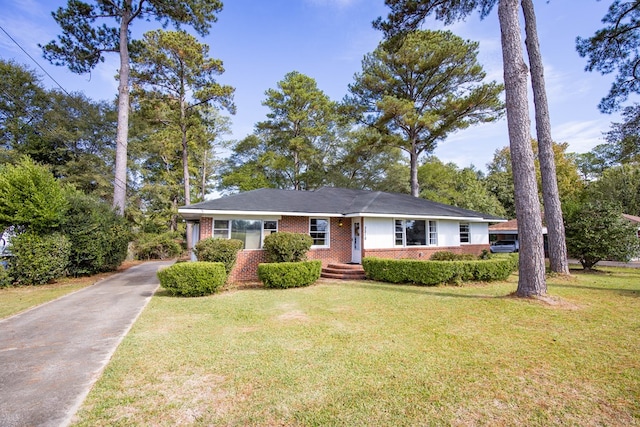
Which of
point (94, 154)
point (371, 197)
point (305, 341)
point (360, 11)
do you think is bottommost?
point (305, 341)

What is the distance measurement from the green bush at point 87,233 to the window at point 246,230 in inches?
218

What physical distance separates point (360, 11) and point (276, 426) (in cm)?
1450

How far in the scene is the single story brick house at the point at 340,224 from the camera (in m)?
11.5

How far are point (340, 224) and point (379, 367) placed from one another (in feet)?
32.8

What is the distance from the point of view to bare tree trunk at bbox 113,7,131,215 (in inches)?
654

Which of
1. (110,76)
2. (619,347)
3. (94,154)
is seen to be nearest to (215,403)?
(619,347)

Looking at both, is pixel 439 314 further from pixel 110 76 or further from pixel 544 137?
pixel 110 76

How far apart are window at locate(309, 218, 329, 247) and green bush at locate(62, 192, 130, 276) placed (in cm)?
898

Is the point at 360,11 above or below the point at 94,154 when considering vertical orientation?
above

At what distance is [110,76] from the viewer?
20.0 m

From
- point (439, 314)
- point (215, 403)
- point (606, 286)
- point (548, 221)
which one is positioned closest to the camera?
point (215, 403)

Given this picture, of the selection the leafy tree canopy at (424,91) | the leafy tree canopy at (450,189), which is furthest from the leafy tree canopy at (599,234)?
the leafy tree canopy at (450,189)

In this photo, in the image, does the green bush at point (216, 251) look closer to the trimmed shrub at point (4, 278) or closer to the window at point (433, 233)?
the trimmed shrub at point (4, 278)

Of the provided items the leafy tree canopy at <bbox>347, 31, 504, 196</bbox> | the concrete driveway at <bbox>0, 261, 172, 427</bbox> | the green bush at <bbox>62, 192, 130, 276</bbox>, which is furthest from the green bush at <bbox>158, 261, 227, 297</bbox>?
the leafy tree canopy at <bbox>347, 31, 504, 196</bbox>
